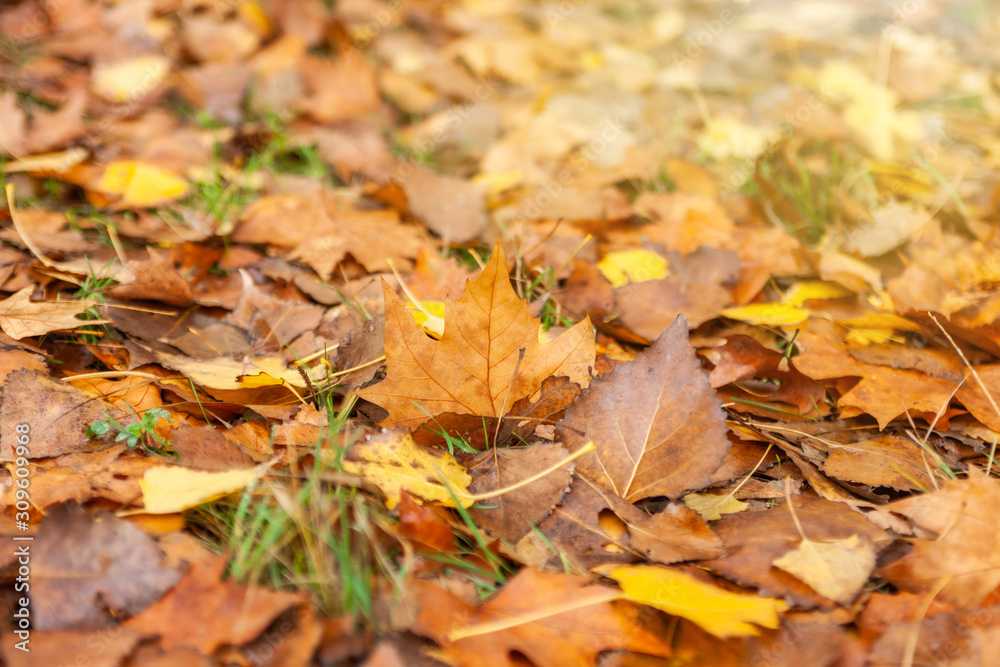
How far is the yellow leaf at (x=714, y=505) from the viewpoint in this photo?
1.20 meters

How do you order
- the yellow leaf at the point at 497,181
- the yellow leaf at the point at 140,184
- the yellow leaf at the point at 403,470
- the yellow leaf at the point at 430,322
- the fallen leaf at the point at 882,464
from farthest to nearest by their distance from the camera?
1. the yellow leaf at the point at 497,181
2. the yellow leaf at the point at 140,184
3. the yellow leaf at the point at 430,322
4. the fallen leaf at the point at 882,464
5. the yellow leaf at the point at 403,470

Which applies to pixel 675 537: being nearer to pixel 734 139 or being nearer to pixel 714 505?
pixel 714 505

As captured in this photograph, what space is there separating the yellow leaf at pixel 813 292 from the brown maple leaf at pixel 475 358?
781 millimetres

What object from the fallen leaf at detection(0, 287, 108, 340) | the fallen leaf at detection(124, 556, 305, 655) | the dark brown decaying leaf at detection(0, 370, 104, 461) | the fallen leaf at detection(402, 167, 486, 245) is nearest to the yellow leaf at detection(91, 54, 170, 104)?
the fallen leaf at detection(402, 167, 486, 245)

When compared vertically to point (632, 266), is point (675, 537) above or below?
below

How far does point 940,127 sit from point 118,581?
3190 millimetres

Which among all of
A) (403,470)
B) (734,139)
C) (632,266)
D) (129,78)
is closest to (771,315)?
(632,266)

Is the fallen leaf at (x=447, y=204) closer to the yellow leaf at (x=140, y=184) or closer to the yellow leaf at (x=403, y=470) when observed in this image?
the yellow leaf at (x=140, y=184)

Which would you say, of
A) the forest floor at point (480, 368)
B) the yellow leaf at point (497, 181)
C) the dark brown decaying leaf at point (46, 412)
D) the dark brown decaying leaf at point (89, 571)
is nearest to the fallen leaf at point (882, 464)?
the forest floor at point (480, 368)

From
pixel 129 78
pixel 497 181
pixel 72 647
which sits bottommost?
pixel 72 647

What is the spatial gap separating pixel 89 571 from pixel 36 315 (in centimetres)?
72

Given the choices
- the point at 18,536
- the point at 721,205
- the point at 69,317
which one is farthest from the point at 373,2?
the point at 18,536

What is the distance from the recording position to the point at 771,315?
1.60m

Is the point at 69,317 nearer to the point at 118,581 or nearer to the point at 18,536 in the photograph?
the point at 18,536
